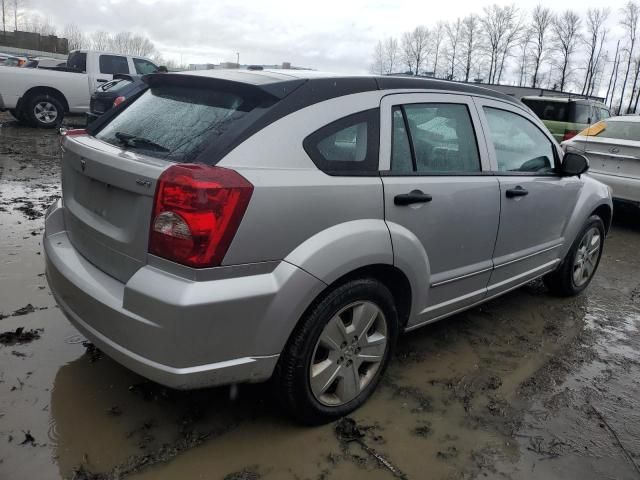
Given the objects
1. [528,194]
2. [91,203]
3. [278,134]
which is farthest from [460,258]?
[91,203]

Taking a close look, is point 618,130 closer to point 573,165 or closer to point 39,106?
point 573,165

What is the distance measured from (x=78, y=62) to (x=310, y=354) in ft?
43.9

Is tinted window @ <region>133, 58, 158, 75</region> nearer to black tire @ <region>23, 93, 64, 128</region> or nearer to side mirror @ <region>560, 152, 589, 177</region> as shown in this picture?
black tire @ <region>23, 93, 64, 128</region>

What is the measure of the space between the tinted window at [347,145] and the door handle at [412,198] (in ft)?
0.63

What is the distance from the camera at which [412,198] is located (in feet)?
8.69

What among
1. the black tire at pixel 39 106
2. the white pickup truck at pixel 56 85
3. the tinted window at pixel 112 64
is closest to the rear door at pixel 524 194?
the white pickup truck at pixel 56 85

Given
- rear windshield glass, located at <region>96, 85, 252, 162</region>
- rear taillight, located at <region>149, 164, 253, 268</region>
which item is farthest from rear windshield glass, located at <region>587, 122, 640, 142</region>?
rear taillight, located at <region>149, 164, 253, 268</region>

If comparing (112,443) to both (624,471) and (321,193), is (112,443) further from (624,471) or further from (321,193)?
(624,471)

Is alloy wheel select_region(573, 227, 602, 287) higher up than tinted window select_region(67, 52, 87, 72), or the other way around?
tinted window select_region(67, 52, 87, 72)

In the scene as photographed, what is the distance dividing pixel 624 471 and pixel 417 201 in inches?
62.0

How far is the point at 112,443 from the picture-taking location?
2.35 meters

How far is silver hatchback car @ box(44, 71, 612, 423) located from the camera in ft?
6.68

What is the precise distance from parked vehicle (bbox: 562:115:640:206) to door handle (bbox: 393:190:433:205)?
17.6 feet

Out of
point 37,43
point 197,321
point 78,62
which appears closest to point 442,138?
point 197,321
